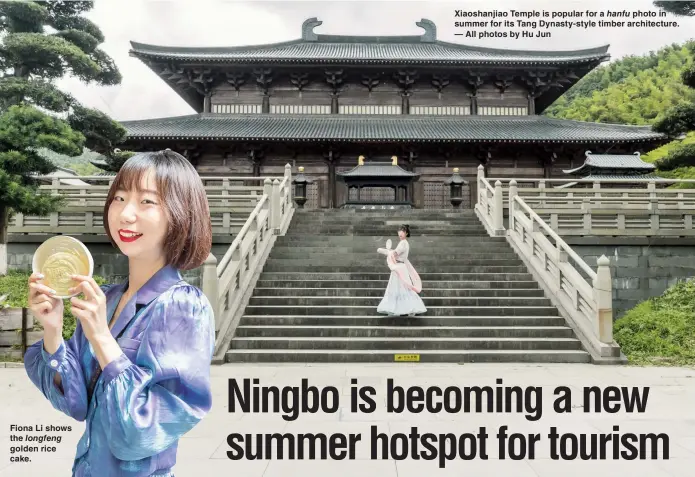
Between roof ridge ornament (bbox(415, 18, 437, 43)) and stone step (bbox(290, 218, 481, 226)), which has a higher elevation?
roof ridge ornament (bbox(415, 18, 437, 43))

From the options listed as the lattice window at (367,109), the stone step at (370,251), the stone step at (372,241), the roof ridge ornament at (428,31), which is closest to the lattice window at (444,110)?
the lattice window at (367,109)

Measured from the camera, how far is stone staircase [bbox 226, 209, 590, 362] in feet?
25.8

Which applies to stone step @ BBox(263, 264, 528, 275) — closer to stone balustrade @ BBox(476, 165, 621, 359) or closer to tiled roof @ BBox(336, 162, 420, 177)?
stone balustrade @ BBox(476, 165, 621, 359)

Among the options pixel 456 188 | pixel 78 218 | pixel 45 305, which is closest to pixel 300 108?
pixel 456 188

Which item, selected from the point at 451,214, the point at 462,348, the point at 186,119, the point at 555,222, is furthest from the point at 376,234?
the point at 186,119

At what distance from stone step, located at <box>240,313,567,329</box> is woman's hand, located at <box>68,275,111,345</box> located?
759 cm

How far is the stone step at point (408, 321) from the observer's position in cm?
864

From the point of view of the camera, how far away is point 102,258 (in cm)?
1209

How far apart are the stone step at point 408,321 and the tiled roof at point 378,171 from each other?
8528 mm

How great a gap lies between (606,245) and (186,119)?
1635cm

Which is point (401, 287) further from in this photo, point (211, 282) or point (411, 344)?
point (211, 282)

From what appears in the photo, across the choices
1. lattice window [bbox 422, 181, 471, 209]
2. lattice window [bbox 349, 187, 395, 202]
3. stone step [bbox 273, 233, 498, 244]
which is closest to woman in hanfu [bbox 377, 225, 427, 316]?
stone step [bbox 273, 233, 498, 244]

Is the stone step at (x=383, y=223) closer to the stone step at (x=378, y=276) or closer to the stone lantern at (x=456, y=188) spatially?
the stone lantern at (x=456, y=188)

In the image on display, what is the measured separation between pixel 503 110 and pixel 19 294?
18443 mm
